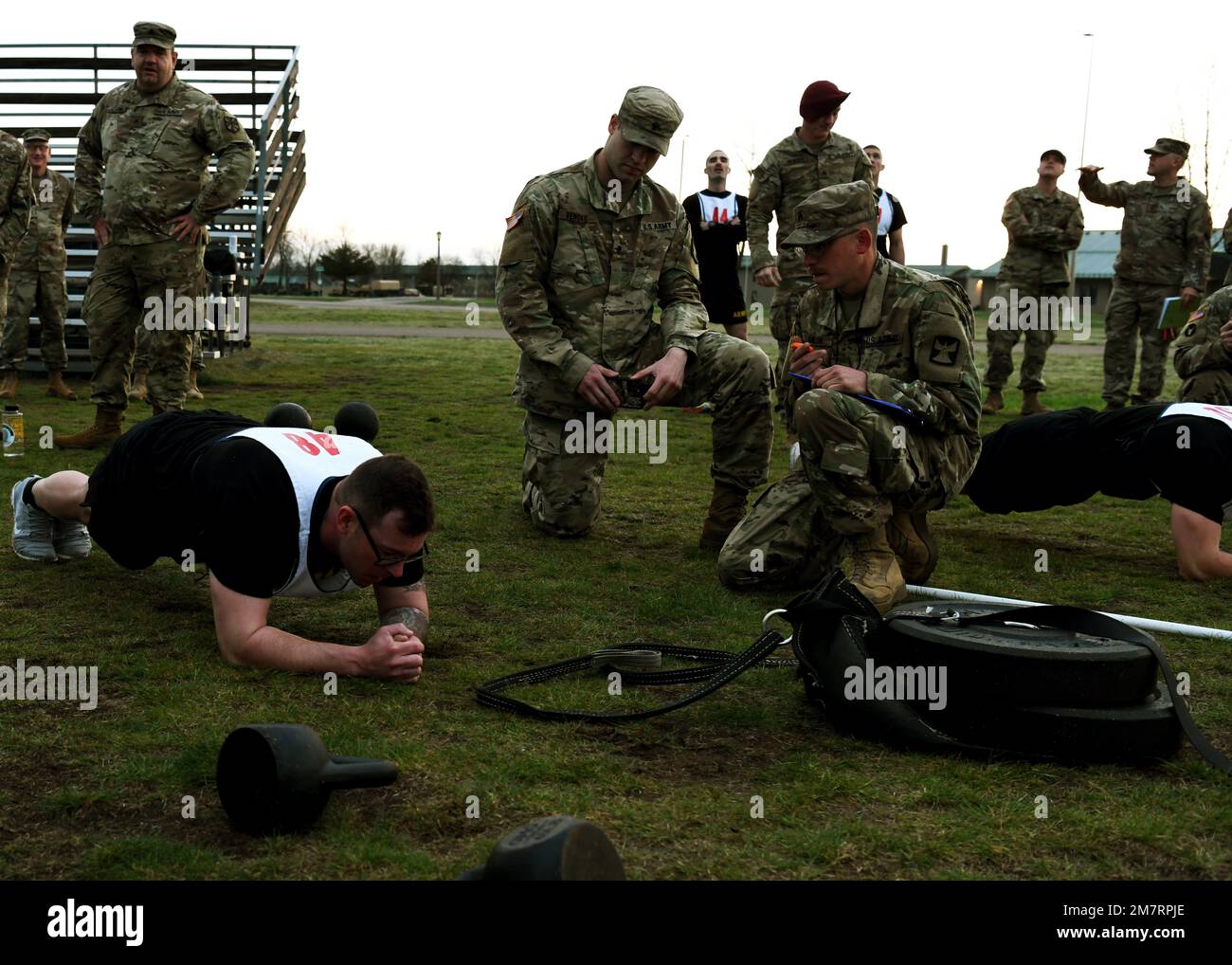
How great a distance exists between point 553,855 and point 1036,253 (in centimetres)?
1086

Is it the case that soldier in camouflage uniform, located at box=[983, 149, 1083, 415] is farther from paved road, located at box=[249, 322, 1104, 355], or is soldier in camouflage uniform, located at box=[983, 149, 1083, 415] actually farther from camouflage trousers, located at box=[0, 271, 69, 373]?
paved road, located at box=[249, 322, 1104, 355]

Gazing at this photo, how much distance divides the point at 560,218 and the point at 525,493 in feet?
4.64

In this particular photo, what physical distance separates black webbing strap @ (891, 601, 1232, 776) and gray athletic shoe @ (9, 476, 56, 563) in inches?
140

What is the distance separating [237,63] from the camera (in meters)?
20.2

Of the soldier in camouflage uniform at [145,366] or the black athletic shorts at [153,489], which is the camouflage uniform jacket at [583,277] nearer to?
the black athletic shorts at [153,489]

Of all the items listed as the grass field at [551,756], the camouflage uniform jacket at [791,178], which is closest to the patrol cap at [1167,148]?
the camouflage uniform jacket at [791,178]

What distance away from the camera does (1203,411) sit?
17.7 ft

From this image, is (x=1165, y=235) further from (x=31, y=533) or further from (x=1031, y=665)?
(x=31, y=533)

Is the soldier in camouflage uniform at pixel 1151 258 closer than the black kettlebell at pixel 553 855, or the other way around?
the black kettlebell at pixel 553 855

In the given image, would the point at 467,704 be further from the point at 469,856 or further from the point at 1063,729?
the point at 1063,729

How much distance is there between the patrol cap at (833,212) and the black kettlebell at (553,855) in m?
3.13

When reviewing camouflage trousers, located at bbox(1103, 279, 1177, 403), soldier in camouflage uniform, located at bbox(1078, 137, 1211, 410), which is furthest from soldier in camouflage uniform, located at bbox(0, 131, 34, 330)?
camouflage trousers, located at bbox(1103, 279, 1177, 403)

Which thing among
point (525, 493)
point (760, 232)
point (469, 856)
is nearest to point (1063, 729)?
point (469, 856)

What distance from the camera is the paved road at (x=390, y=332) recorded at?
77.5ft
